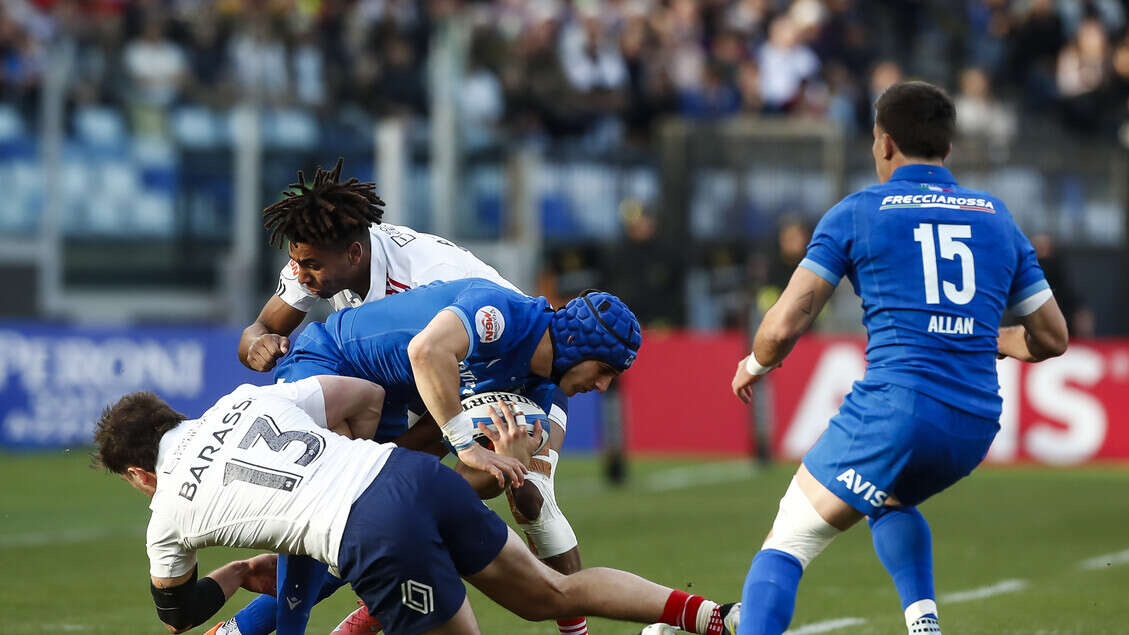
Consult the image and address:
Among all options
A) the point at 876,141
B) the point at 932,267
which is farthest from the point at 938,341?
the point at 876,141

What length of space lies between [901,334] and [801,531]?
74 cm

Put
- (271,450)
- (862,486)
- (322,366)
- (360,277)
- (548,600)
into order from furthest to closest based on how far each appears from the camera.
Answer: (360,277) → (322,366) → (548,600) → (862,486) → (271,450)

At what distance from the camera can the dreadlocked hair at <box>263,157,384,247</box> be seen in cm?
643

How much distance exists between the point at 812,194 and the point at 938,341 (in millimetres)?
14301

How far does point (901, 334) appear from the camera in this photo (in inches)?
218

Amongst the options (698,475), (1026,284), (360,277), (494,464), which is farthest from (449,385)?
(698,475)

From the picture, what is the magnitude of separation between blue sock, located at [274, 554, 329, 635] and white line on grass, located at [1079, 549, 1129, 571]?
→ 219 inches

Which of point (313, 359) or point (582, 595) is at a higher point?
point (313, 359)

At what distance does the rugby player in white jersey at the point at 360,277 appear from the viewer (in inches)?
255

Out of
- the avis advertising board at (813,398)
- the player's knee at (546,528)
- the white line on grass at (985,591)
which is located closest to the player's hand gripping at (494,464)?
the player's knee at (546,528)

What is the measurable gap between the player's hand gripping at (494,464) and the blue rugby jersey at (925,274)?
1.25 metres

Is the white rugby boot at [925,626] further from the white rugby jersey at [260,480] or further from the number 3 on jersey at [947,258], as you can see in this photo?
the white rugby jersey at [260,480]

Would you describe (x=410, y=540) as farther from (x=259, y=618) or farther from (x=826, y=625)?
(x=826, y=625)

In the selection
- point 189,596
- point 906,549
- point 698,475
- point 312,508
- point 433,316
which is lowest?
point 698,475
